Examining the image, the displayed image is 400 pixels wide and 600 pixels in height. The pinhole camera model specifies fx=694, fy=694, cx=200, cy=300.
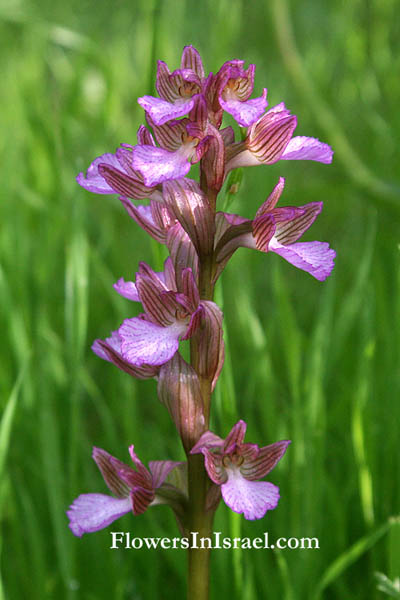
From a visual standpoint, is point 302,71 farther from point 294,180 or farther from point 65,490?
point 65,490

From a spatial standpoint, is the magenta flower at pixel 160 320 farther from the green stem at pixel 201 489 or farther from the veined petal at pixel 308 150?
the veined petal at pixel 308 150

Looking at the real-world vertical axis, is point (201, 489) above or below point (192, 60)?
below

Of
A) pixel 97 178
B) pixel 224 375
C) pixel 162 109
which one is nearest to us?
pixel 162 109

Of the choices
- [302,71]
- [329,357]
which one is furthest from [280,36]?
[329,357]

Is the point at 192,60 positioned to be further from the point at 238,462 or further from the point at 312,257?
the point at 238,462

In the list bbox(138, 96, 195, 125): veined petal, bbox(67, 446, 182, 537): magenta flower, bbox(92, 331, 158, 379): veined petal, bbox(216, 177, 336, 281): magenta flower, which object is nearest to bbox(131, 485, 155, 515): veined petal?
bbox(67, 446, 182, 537): magenta flower

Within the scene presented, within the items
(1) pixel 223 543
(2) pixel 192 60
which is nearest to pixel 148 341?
(2) pixel 192 60
